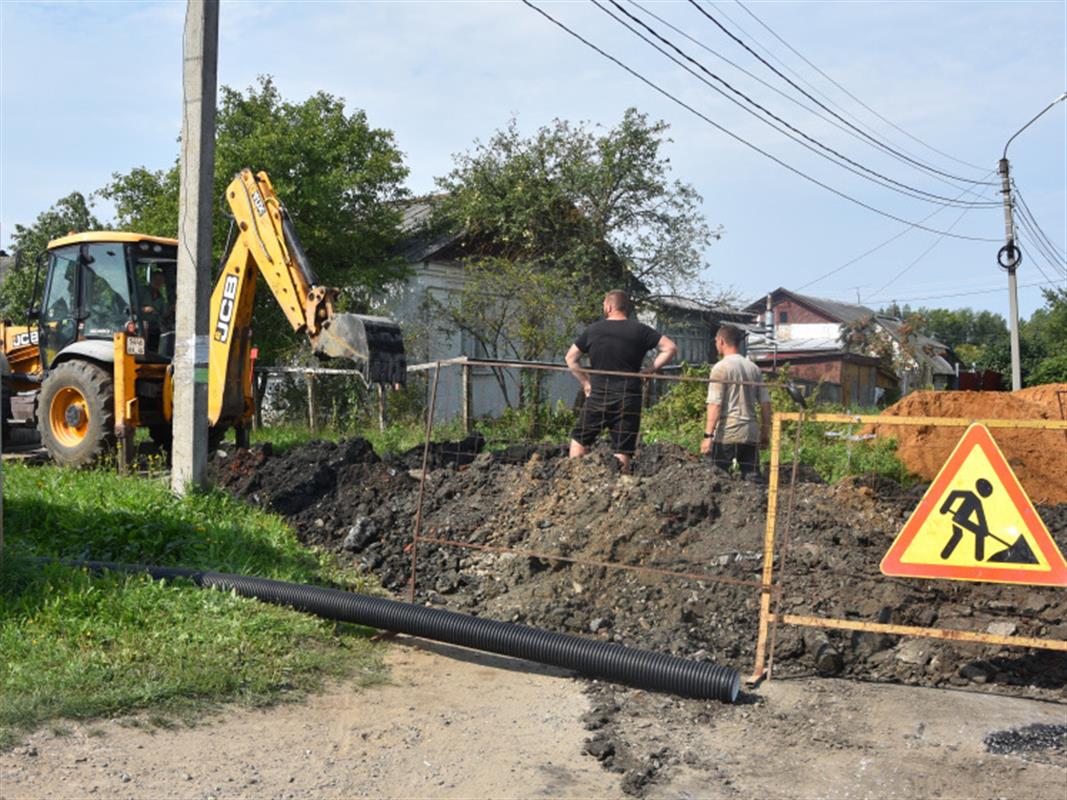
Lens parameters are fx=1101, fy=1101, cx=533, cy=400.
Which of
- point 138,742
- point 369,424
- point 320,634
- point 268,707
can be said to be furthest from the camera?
point 369,424

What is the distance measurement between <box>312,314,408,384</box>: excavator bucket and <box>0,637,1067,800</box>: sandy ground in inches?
168

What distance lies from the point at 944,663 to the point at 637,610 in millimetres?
1895

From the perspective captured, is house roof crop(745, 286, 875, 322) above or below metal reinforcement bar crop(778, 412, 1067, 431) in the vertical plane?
above

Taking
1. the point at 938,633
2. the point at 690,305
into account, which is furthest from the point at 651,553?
the point at 690,305

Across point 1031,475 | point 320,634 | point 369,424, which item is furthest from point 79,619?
point 369,424

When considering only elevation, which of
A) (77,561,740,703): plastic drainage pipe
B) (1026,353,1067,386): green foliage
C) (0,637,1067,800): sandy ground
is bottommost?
(0,637,1067,800): sandy ground

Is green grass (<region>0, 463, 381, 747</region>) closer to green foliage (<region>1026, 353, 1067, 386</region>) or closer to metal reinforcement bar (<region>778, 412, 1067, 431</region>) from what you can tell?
metal reinforcement bar (<region>778, 412, 1067, 431</region>)

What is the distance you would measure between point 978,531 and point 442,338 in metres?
19.0

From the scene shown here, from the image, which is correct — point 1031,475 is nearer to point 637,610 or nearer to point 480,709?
point 637,610

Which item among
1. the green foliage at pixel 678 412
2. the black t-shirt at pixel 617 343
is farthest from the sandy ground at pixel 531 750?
the green foliage at pixel 678 412

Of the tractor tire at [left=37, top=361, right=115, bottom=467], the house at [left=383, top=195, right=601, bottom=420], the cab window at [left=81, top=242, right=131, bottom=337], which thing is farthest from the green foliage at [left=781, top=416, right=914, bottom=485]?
the house at [left=383, top=195, right=601, bottom=420]

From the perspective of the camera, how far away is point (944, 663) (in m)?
6.41

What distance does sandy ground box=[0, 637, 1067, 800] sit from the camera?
4.59 meters

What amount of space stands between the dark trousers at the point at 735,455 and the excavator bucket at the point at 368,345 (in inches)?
116
